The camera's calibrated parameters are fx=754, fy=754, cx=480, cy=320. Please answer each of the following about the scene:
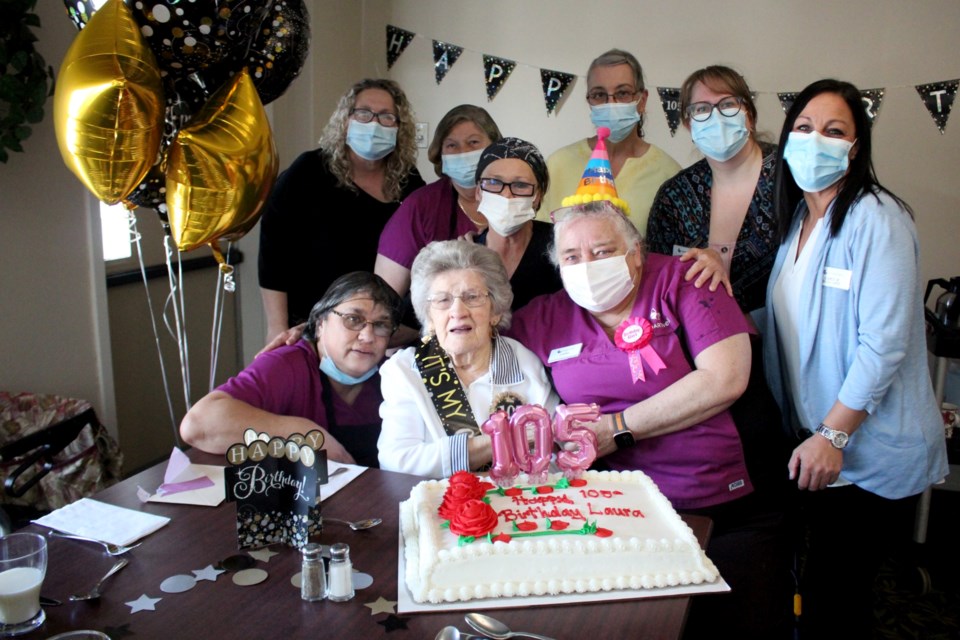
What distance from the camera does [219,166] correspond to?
1912 mm

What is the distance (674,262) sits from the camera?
2035mm

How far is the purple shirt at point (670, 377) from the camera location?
74.0 inches

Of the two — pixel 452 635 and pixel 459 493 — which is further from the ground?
pixel 459 493

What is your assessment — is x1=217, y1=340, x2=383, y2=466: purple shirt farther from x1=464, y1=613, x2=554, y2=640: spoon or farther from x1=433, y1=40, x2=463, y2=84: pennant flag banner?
x1=433, y1=40, x2=463, y2=84: pennant flag banner

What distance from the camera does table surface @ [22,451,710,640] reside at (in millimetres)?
1193

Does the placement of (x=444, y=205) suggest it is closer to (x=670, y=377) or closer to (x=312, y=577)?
(x=670, y=377)

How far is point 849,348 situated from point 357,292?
4.31 ft

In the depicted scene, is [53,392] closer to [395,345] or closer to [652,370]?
[395,345]

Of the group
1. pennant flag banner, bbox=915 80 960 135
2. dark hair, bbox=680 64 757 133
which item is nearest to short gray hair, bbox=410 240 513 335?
dark hair, bbox=680 64 757 133

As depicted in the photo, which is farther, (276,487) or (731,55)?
(731,55)

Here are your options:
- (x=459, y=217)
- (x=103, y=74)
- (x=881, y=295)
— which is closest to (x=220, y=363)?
(x=459, y=217)

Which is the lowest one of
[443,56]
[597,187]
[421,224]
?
[421,224]

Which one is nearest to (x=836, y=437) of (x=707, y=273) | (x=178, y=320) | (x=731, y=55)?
(x=707, y=273)

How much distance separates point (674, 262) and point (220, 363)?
304 cm
